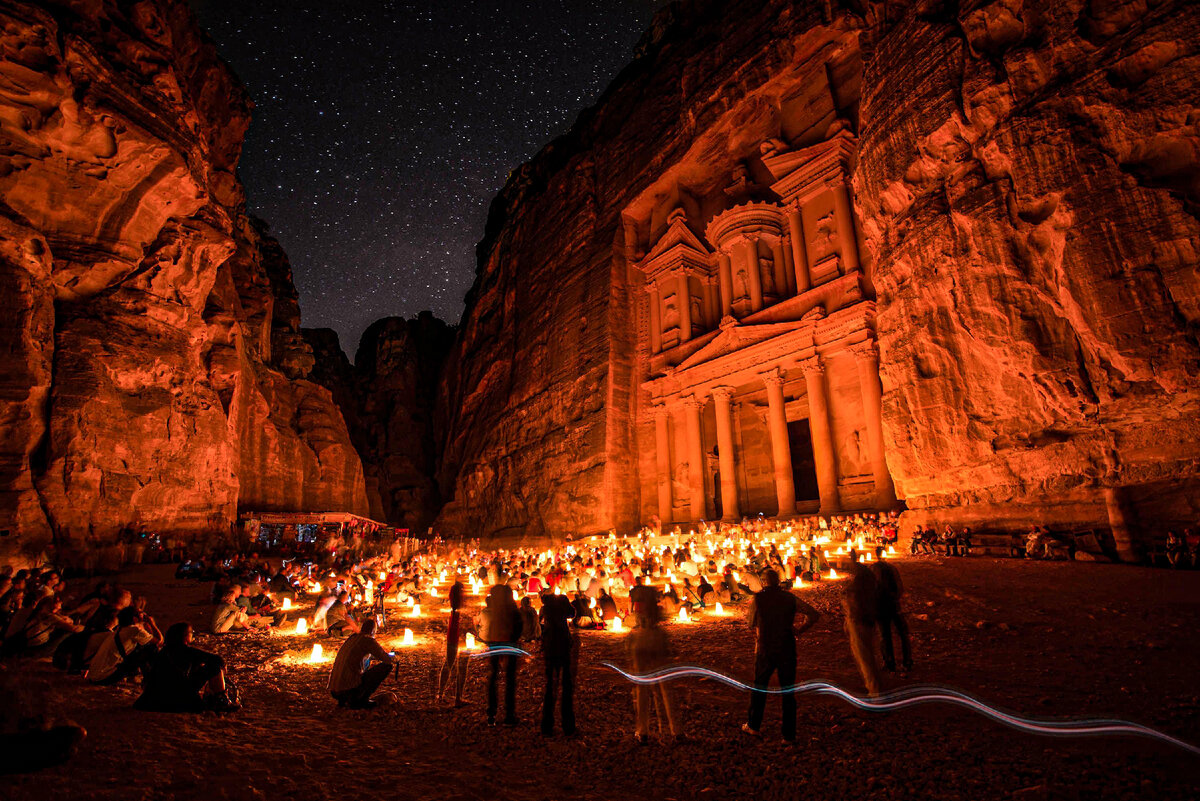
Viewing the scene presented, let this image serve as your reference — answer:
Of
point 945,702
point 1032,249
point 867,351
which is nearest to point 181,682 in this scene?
point 945,702

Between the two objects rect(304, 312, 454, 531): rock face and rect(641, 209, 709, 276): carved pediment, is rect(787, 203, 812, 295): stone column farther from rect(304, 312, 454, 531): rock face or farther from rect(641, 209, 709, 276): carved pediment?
rect(304, 312, 454, 531): rock face

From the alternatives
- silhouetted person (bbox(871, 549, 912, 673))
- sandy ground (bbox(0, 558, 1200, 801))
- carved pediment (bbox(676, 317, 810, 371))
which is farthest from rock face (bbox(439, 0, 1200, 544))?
silhouetted person (bbox(871, 549, 912, 673))

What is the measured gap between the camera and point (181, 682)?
6.20 metres

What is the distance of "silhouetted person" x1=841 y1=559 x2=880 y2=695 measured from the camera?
5.72 metres

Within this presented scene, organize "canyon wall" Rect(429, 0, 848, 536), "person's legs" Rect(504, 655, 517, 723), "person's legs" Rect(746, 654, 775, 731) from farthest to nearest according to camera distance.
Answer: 1. "canyon wall" Rect(429, 0, 848, 536)
2. "person's legs" Rect(504, 655, 517, 723)
3. "person's legs" Rect(746, 654, 775, 731)

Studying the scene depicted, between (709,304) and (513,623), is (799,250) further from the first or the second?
(513,623)

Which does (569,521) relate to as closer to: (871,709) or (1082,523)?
(1082,523)

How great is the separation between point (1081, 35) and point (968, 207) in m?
3.67

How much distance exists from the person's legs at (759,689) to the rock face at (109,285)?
66.1ft

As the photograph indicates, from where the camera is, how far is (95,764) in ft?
15.1

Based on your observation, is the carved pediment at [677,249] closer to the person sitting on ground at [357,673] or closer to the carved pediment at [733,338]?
the carved pediment at [733,338]

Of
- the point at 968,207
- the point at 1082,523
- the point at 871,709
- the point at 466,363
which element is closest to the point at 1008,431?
the point at 1082,523

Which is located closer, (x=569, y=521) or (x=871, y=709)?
(x=871, y=709)

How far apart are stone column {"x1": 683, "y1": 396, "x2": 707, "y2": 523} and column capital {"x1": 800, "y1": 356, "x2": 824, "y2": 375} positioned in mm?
6017
